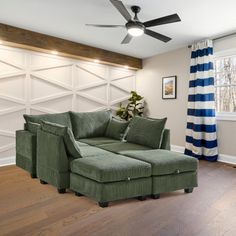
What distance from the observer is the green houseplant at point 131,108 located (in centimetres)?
610

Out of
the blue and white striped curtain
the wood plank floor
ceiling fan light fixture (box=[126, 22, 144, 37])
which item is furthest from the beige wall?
ceiling fan light fixture (box=[126, 22, 144, 37])

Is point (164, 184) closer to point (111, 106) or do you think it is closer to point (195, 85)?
point (195, 85)

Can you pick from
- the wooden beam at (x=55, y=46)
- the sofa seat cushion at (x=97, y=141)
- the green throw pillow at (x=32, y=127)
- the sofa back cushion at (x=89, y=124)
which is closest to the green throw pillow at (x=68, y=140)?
the green throw pillow at (x=32, y=127)

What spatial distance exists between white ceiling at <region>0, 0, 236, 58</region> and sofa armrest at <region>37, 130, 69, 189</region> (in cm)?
182

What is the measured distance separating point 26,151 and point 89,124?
4.21 ft

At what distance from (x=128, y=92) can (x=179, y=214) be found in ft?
14.5

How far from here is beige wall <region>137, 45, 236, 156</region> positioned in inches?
183

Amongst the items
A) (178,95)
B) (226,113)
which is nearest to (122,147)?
(226,113)

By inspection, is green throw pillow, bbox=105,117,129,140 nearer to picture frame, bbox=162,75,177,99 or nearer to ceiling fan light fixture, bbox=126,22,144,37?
ceiling fan light fixture, bbox=126,22,144,37

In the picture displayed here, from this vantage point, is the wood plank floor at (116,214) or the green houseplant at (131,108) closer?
the wood plank floor at (116,214)

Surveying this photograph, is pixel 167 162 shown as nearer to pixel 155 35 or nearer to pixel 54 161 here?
pixel 54 161

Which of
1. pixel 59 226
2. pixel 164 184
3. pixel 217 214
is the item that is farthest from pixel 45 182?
pixel 217 214

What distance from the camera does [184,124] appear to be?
215 inches

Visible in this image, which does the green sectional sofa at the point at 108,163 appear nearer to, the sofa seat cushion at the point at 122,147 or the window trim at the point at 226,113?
the sofa seat cushion at the point at 122,147
